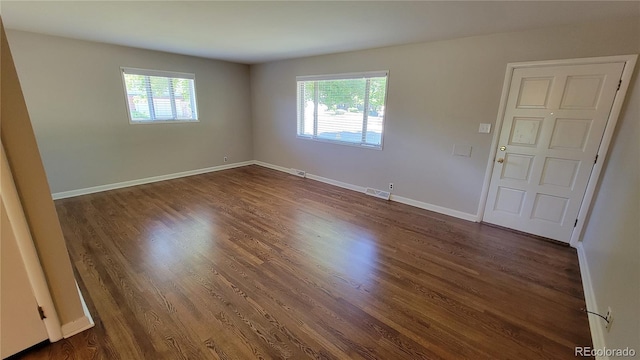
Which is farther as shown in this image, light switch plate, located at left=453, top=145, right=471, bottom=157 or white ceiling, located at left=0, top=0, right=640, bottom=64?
light switch plate, located at left=453, top=145, right=471, bottom=157

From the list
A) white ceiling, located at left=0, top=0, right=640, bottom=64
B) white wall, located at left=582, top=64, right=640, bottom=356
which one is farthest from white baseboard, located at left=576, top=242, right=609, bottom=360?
white ceiling, located at left=0, top=0, right=640, bottom=64

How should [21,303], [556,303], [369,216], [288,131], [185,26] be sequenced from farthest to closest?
[288,131], [369,216], [185,26], [556,303], [21,303]

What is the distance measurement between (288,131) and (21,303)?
Result: 480 cm

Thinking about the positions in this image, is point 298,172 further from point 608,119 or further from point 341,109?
point 608,119

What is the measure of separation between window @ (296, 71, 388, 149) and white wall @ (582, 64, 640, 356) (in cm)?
267

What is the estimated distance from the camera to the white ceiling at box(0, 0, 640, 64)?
234cm

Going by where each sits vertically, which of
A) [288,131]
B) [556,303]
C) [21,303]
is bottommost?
[556,303]

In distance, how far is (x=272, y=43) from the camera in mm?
3906

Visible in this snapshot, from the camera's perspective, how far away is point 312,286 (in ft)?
7.43

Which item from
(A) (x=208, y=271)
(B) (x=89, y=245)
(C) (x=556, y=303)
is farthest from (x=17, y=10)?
(C) (x=556, y=303)

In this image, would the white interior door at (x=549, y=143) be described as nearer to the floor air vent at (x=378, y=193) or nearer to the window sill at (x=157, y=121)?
the floor air vent at (x=378, y=193)

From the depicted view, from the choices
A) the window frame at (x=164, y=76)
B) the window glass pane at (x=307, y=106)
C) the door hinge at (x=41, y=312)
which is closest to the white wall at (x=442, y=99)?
the window glass pane at (x=307, y=106)

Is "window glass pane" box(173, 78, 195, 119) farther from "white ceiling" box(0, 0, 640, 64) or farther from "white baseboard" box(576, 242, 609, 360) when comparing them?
"white baseboard" box(576, 242, 609, 360)

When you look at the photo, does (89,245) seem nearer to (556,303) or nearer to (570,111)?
(556,303)
